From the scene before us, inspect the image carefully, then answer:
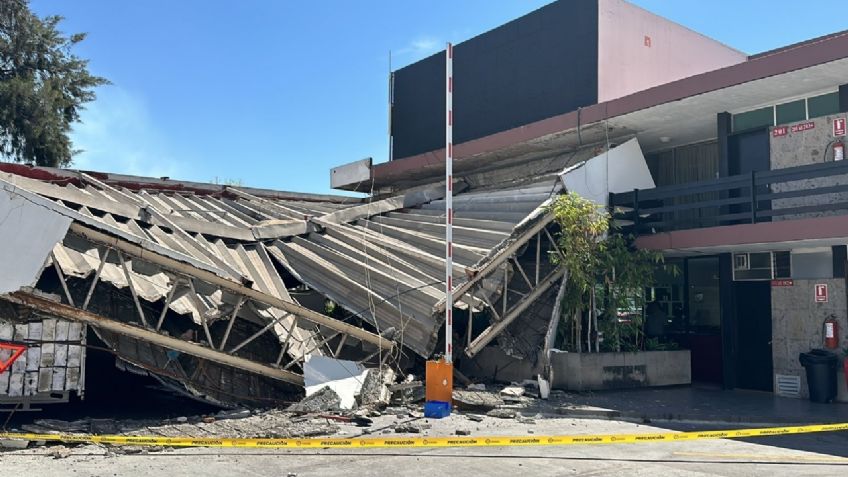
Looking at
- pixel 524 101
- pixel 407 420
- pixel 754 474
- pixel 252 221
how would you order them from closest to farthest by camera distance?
1. pixel 754 474
2. pixel 407 420
3. pixel 252 221
4. pixel 524 101

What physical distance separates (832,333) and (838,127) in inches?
158

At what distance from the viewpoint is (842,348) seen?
13.9 m

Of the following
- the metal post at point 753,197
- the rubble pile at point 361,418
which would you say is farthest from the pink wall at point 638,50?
the rubble pile at point 361,418

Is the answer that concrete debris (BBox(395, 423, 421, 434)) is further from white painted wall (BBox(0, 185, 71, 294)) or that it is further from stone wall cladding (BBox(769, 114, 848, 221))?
stone wall cladding (BBox(769, 114, 848, 221))

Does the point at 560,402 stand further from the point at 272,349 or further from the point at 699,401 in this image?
the point at 272,349

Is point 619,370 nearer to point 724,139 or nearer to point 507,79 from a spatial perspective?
point 724,139

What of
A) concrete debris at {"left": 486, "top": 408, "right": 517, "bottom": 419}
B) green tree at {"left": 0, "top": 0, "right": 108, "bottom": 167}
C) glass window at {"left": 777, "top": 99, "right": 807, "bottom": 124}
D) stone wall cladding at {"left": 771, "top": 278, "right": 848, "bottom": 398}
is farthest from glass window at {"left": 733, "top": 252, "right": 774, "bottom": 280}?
green tree at {"left": 0, "top": 0, "right": 108, "bottom": 167}

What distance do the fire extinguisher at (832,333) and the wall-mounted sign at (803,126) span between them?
378cm

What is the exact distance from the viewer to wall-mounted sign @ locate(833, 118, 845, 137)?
13.6 metres

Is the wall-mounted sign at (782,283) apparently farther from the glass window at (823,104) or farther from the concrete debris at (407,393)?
the concrete debris at (407,393)

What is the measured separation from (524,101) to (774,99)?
8343mm

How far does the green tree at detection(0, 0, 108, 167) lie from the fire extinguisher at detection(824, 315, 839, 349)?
3647 centimetres

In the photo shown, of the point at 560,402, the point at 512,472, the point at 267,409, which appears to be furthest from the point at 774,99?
the point at 267,409

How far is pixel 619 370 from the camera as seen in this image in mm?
14609
